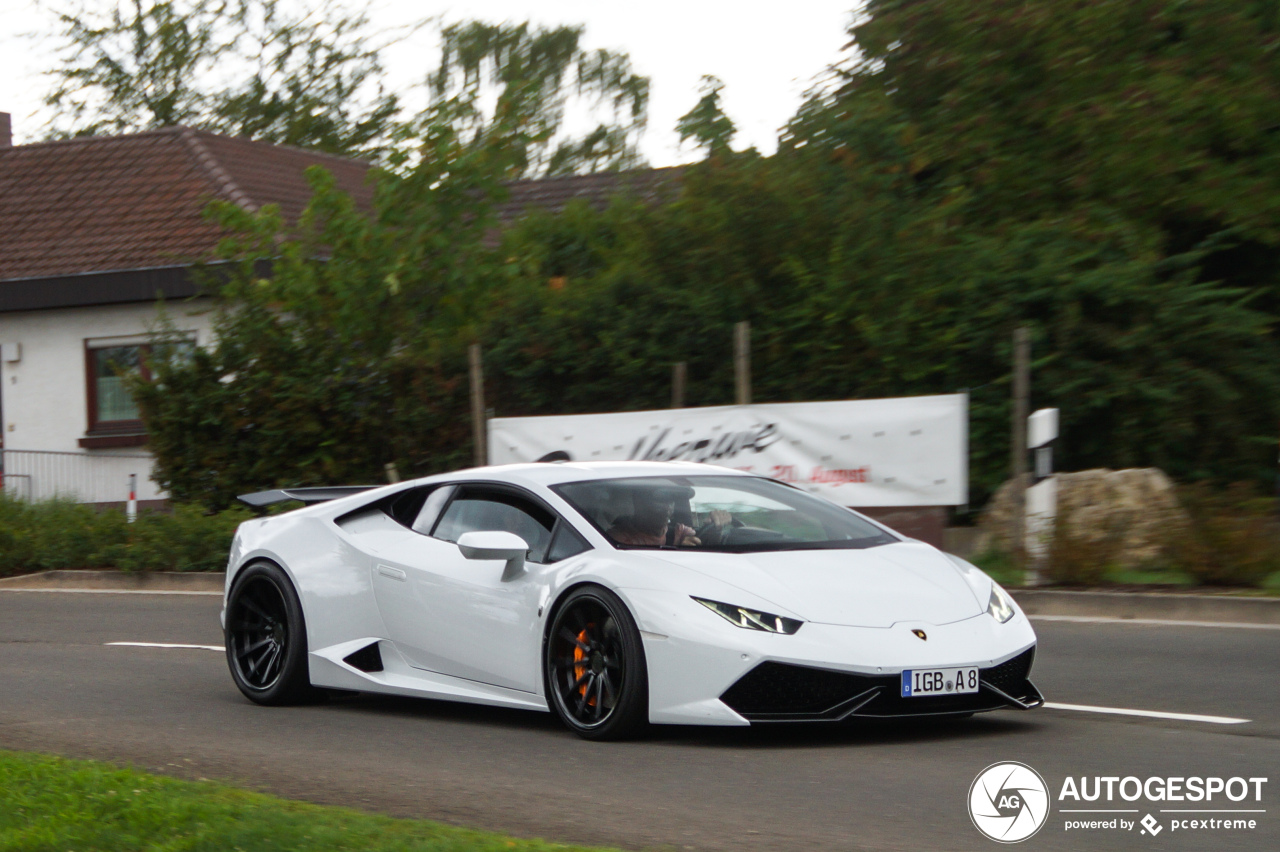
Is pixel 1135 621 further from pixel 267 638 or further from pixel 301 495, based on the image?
pixel 267 638

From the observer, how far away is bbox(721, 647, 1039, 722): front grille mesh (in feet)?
21.7

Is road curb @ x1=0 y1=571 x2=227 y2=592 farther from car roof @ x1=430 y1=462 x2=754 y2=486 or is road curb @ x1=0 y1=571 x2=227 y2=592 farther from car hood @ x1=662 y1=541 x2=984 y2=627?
car hood @ x1=662 y1=541 x2=984 y2=627

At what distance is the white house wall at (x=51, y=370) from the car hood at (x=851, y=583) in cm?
2145

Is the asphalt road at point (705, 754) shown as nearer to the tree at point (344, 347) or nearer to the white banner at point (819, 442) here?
the white banner at point (819, 442)

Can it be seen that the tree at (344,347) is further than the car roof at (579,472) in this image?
Yes

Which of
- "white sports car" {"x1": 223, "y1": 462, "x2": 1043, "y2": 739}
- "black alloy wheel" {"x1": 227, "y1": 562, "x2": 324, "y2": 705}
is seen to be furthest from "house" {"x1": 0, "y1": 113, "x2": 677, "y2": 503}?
"white sports car" {"x1": 223, "y1": 462, "x2": 1043, "y2": 739}

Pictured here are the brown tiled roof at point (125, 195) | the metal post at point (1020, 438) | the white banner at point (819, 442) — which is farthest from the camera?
the brown tiled roof at point (125, 195)

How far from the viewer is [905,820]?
18.0 ft

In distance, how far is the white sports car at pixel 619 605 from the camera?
670 centimetres

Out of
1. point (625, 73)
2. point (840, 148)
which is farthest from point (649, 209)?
point (625, 73)

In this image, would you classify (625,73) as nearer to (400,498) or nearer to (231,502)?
(231,502)

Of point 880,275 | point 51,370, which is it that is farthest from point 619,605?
point 51,370

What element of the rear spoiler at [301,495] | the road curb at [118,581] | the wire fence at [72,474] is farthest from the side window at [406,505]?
the wire fence at [72,474]

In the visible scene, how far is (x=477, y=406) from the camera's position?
18.3 meters
